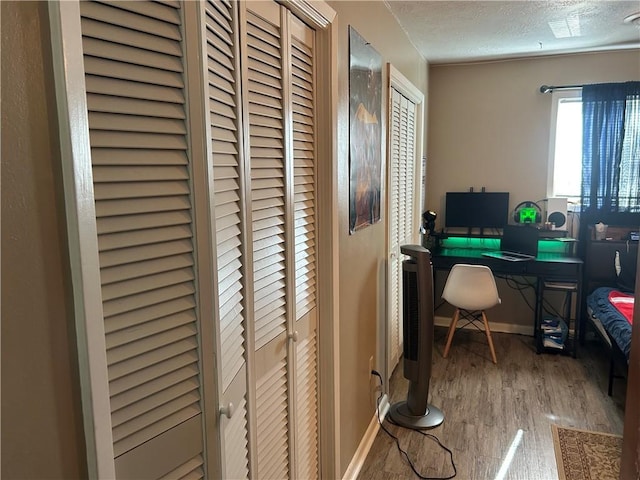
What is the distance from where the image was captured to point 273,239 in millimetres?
1575

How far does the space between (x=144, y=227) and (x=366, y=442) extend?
7.25 ft

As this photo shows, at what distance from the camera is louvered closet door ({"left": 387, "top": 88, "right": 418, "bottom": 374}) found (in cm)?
321

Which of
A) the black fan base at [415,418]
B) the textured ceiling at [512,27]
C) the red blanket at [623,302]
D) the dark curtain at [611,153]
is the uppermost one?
the textured ceiling at [512,27]

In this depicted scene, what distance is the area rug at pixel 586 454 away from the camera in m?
2.46

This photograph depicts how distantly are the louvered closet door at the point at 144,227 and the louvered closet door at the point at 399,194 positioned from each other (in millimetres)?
2254

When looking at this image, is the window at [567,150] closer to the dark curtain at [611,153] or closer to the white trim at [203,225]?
the dark curtain at [611,153]

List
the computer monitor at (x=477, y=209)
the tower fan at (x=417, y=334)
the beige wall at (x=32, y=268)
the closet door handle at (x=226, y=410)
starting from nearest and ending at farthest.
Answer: the beige wall at (x=32, y=268) < the closet door handle at (x=226, y=410) < the tower fan at (x=417, y=334) < the computer monitor at (x=477, y=209)

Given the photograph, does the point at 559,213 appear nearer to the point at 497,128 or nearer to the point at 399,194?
the point at 497,128

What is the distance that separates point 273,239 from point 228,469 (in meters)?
0.69

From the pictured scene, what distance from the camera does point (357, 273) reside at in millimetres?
2410

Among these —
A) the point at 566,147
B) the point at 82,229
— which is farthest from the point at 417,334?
the point at 566,147

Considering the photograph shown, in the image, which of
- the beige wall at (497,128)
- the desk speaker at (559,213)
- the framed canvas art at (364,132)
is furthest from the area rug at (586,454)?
the desk speaker at (559,213)

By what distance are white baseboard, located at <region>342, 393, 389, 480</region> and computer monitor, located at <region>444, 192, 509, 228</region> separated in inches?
81.7

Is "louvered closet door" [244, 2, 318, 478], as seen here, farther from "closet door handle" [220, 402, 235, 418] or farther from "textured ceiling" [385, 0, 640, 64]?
"textured ceiling" [385, 0, 640, 64]
